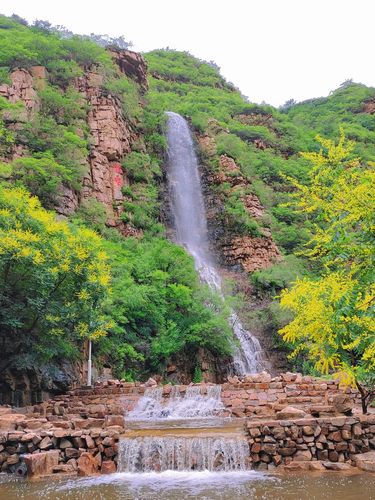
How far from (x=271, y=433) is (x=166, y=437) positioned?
234 cm

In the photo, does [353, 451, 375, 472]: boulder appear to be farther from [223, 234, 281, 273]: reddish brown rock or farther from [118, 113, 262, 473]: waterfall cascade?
[223, 234, 281, 273]: reddish brown rock

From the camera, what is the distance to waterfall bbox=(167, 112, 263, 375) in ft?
86.9

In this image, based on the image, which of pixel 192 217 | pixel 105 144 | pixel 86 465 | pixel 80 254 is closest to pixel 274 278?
pixel 192 217

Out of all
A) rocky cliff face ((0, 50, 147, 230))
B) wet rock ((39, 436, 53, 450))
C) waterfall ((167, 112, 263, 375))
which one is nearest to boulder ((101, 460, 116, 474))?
wet rock ((39, 436, 53, 450))

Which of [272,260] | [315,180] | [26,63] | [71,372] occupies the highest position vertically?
[26,63]

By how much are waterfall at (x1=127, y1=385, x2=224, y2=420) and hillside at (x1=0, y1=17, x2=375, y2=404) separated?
3.19 metres

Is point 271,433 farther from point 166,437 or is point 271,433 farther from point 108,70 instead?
point 108,70

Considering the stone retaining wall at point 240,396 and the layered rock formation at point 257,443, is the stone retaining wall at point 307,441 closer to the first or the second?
the layered rock formation at point 257,443

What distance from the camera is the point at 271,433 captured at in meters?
10.3

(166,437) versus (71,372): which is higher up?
(71,372)

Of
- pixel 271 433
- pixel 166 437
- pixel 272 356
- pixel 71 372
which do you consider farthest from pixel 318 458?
pixel 272 356

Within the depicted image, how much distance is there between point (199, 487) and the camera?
8.37m

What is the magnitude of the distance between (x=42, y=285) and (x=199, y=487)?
30.4 ft

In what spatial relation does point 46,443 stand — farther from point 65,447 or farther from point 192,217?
point 192,217
